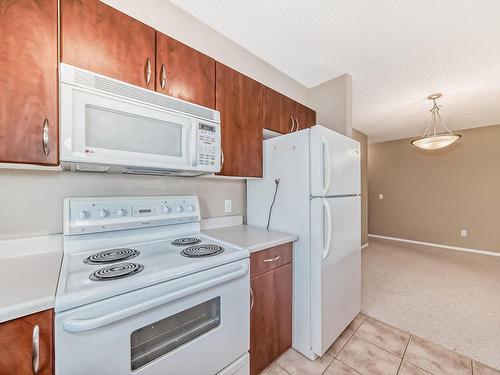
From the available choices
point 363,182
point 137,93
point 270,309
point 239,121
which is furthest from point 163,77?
point 363,182

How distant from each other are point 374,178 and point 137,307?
588 centimetres

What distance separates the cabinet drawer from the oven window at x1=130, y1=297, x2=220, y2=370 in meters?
0.32

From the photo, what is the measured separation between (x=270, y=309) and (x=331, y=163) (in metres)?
1.13

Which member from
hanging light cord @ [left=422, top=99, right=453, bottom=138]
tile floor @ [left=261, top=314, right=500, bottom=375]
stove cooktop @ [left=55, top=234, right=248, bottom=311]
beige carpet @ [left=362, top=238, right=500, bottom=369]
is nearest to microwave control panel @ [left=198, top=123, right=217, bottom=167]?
stove cooktop @ [left=55, top=234, right=248, bottom=311]

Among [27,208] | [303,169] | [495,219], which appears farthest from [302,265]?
[495,219]

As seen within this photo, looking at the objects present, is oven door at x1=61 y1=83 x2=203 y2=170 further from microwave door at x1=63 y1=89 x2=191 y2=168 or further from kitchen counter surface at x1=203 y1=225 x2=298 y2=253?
kitchen counter surface at x1=203 y1=225 x2=298 y2=253

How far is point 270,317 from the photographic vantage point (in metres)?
1.45

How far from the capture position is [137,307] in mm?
814

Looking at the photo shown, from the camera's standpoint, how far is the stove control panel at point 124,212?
44.3 inches

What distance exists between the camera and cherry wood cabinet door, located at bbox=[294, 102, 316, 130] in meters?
2.18

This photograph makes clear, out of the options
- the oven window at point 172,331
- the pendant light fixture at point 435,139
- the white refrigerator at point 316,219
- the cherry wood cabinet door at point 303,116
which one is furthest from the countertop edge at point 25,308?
the pendant light fixture at point 435,139

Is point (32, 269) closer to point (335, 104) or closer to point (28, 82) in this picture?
point (28, 82)

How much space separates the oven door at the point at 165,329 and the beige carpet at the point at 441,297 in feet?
5.73

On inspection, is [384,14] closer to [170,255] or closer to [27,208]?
[170,255]
